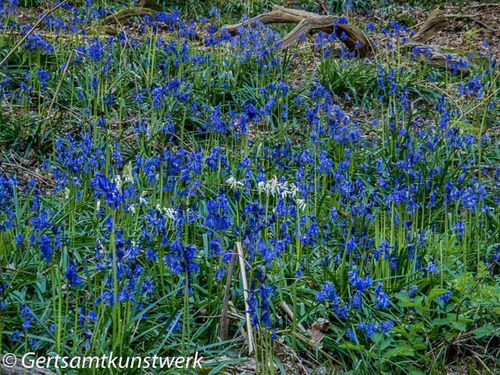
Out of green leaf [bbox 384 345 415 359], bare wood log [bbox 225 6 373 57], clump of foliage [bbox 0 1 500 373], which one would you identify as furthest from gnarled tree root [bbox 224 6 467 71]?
green leaf [bbox 384 345 415 359]

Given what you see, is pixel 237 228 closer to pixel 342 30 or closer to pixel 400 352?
pixel 400 352

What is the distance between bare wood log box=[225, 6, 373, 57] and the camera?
8.29 metres

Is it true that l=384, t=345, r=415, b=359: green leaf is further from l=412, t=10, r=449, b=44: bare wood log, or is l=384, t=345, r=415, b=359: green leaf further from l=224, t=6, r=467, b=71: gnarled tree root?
l=412, t=10, r=449, b=44: bare wood log

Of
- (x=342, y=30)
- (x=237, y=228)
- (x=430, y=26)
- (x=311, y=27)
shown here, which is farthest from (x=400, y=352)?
(x=430, y=26)

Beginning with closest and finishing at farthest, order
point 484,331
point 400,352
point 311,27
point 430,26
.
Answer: point 400,352, point 484,331, point 311,27, point 430,26

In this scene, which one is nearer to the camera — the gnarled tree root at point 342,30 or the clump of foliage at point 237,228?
the clump of foliage at point 237,228

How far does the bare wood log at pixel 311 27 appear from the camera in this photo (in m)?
8.29

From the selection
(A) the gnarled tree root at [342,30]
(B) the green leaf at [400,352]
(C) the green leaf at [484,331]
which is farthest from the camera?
(A) the gnarled tree root at [342,30]

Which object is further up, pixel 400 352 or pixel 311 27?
pixel 311 27

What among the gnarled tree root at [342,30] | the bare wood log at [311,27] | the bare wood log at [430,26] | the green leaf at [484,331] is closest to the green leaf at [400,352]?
the green leaf at [484,331]

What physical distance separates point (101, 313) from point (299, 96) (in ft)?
13.4

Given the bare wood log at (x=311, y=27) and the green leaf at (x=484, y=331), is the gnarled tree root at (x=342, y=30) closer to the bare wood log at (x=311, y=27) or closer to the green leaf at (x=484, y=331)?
the bare wood log at (x=311, y=27)

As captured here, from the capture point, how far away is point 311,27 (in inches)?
327

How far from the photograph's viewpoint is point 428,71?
7.98 m
